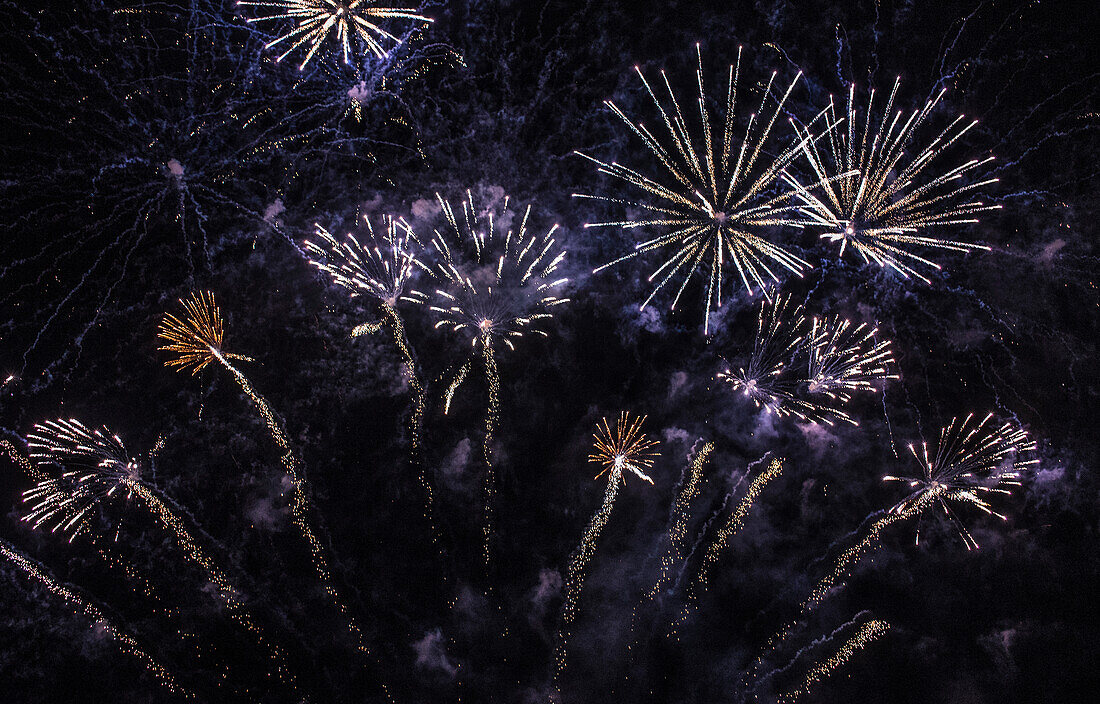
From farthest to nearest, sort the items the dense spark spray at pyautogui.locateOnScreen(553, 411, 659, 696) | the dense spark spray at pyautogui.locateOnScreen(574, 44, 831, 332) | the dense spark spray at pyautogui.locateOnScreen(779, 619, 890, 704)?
the dense spark spray at pyautogui.locateOnScreen(574, 44, 831, 332) < the dense spark spray at pyautogui.locateOnScreen(553, 411, 659, 696) < the dense spark spray at pyautogui.locateOnScreen(779, 619, 890, 704)

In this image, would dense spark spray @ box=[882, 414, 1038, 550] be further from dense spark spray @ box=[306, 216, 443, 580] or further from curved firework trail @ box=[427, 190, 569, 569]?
dense spark spray @ box=[306, 216, 443, 580]

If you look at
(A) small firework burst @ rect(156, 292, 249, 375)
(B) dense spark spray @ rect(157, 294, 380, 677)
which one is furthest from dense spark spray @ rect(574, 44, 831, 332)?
(A) small firework burst @ rect(156, 292, 249, 375)

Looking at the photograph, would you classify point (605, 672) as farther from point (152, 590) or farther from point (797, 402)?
point (152, 590)

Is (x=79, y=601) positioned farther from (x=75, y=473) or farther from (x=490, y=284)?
(x=490, y=284)

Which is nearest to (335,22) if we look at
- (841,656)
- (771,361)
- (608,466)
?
(608,466)

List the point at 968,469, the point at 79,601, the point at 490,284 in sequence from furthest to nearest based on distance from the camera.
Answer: the point at 490,284 → the point at 968,469 → the point at 79,601

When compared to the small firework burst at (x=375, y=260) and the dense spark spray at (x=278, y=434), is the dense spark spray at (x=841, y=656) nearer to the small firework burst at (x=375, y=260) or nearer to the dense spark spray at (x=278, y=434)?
the dense spark spray at (x=278, y=434)
